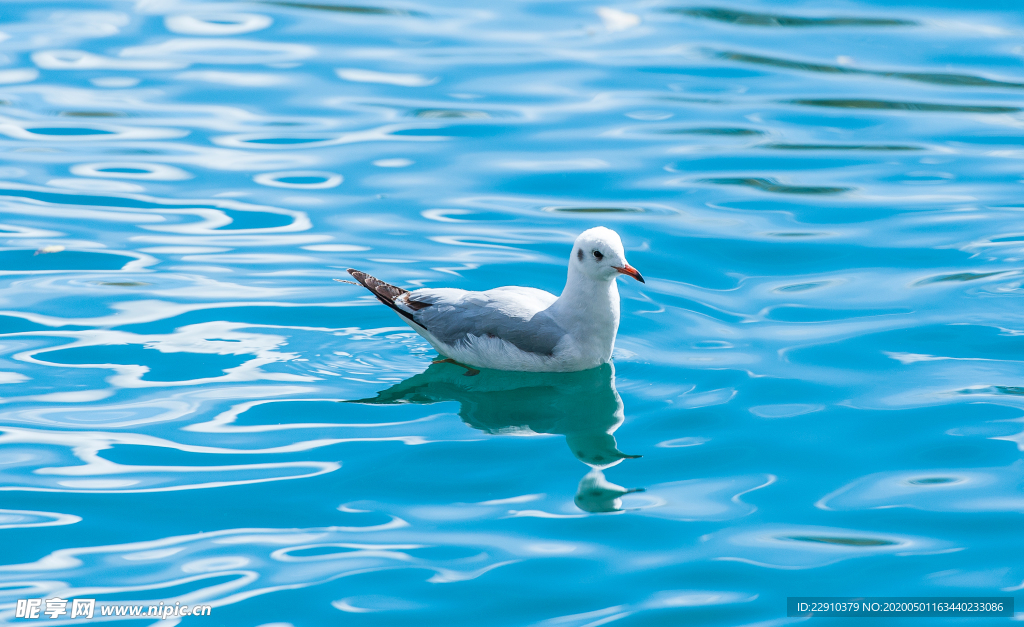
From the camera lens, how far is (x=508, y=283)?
9.88 meters

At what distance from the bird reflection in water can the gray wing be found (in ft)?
0.92

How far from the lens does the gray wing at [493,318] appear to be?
325 inches

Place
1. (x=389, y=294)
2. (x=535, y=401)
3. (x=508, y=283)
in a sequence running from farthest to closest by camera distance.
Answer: (x=508, y=283) → (x=389, y=294) → (x=535, y=401)

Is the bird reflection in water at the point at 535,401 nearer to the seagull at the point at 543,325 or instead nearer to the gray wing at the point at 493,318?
the seagull at the point at 543,325

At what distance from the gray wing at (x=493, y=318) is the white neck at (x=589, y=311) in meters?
0.11

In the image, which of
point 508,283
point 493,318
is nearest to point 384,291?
point 493,318

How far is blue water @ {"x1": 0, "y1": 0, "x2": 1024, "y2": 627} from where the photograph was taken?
6391 millimetres

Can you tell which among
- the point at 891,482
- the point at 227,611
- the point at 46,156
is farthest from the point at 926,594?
the point at 46,156

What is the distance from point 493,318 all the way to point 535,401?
639 millimetres

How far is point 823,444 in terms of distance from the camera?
7.51m

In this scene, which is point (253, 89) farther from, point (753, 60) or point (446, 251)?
point (753, 60)

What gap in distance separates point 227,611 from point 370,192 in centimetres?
618

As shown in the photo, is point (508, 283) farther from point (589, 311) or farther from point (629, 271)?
point (629, 271)

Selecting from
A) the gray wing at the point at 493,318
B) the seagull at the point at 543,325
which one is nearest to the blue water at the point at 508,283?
the seagull at the point at 543,325
